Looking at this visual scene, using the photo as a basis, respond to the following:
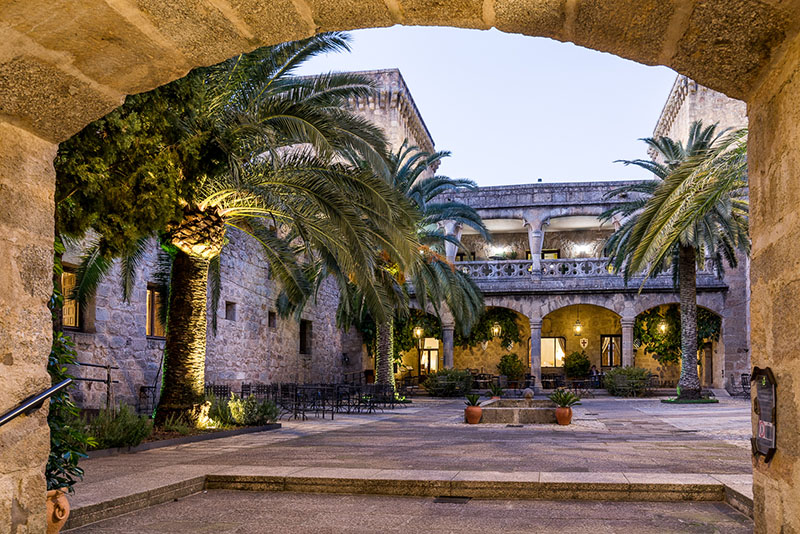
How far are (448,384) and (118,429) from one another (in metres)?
16.4

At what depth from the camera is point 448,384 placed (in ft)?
80.1

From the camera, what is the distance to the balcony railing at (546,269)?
27328 millimetres

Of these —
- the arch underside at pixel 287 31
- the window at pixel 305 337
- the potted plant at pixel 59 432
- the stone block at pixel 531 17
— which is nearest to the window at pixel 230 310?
the window at pixel 305 337

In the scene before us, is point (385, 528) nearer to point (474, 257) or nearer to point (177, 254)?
point (177, 254)

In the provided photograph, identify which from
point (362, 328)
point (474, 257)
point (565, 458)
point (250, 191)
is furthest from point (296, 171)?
point (474, 257)

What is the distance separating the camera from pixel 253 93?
10625mm

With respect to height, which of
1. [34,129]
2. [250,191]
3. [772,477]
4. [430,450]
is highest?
[250,191]

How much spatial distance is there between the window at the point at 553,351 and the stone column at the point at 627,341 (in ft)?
14.5

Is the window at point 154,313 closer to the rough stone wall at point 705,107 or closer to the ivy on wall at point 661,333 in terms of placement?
the ivy on wall at point 661,333

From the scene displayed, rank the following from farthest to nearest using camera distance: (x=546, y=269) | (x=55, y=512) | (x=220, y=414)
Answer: (x=546, y=269)
(x=220, y=414)
(x=55, y=512)

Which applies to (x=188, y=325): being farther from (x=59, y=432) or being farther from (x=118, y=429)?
(x=59, y=432)

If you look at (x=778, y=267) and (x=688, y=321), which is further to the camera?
(x=688, y=321)

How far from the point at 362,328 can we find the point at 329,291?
2.73 meters

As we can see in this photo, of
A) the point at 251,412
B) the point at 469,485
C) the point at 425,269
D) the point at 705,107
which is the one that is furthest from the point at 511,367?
the point at 469,485
